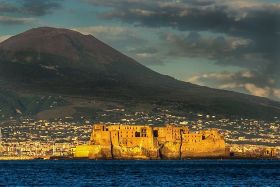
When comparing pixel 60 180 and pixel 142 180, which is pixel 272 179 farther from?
pixel 60 180

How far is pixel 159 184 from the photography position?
12569 cm

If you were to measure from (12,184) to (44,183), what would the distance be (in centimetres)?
540

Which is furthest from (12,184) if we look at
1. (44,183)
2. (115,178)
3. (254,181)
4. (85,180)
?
(254,181)

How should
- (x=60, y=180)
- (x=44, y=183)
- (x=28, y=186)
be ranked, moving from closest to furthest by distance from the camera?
1. (x=28, y=186)
2. (x=44, y=183)
3. (x=60, y=180)

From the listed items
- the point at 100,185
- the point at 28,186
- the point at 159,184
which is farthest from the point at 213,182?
the point at 28,186

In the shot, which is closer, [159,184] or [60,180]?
[159,184]

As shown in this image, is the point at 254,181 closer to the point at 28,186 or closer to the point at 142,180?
the point at 142,180

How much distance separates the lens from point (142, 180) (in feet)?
453

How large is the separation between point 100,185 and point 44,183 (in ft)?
31.4

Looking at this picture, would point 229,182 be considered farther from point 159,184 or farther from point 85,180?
point 85,180

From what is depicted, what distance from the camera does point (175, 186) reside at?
122 meters

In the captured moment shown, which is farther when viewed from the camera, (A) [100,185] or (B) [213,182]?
(B) [213,182]

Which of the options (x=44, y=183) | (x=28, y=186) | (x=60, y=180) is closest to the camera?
(x=28, y=186)

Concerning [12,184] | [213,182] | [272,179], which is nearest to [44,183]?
[12,184]
